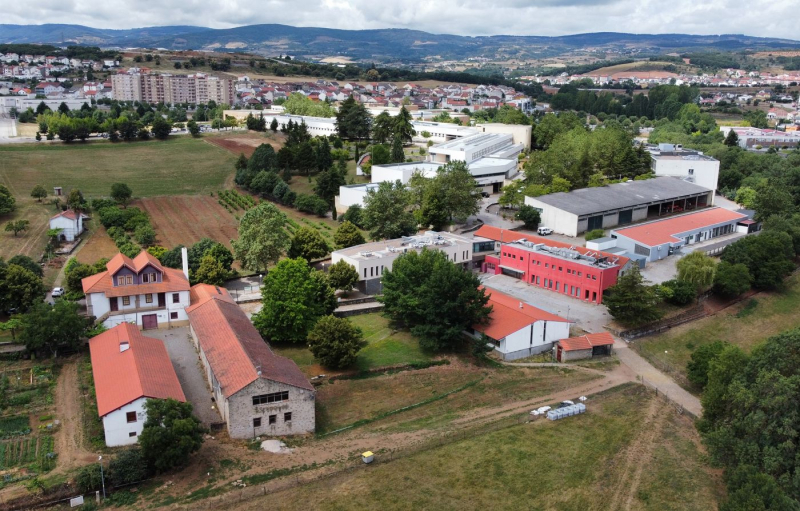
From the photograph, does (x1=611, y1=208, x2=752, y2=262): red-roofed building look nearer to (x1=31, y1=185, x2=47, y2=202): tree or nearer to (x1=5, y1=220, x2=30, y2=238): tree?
(x1=5, y1=220, x2=30, y2=238): tree

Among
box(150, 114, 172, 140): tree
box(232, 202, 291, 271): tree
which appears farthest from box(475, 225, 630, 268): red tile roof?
box(150, 114, 172, 140): tree

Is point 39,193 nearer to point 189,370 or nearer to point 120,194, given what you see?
point 120,194

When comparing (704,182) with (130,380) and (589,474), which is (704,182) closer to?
(589,474)

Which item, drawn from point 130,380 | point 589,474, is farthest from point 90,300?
point 589,474

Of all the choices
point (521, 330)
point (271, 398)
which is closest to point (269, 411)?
point (271, 398)

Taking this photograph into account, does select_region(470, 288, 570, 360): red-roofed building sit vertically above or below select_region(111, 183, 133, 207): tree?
below

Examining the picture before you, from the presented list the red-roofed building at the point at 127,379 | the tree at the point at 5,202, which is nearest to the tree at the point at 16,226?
the tree at the point at 5,202

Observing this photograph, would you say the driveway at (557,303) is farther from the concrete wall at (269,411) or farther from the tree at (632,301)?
the concrete wall at (269,411)
